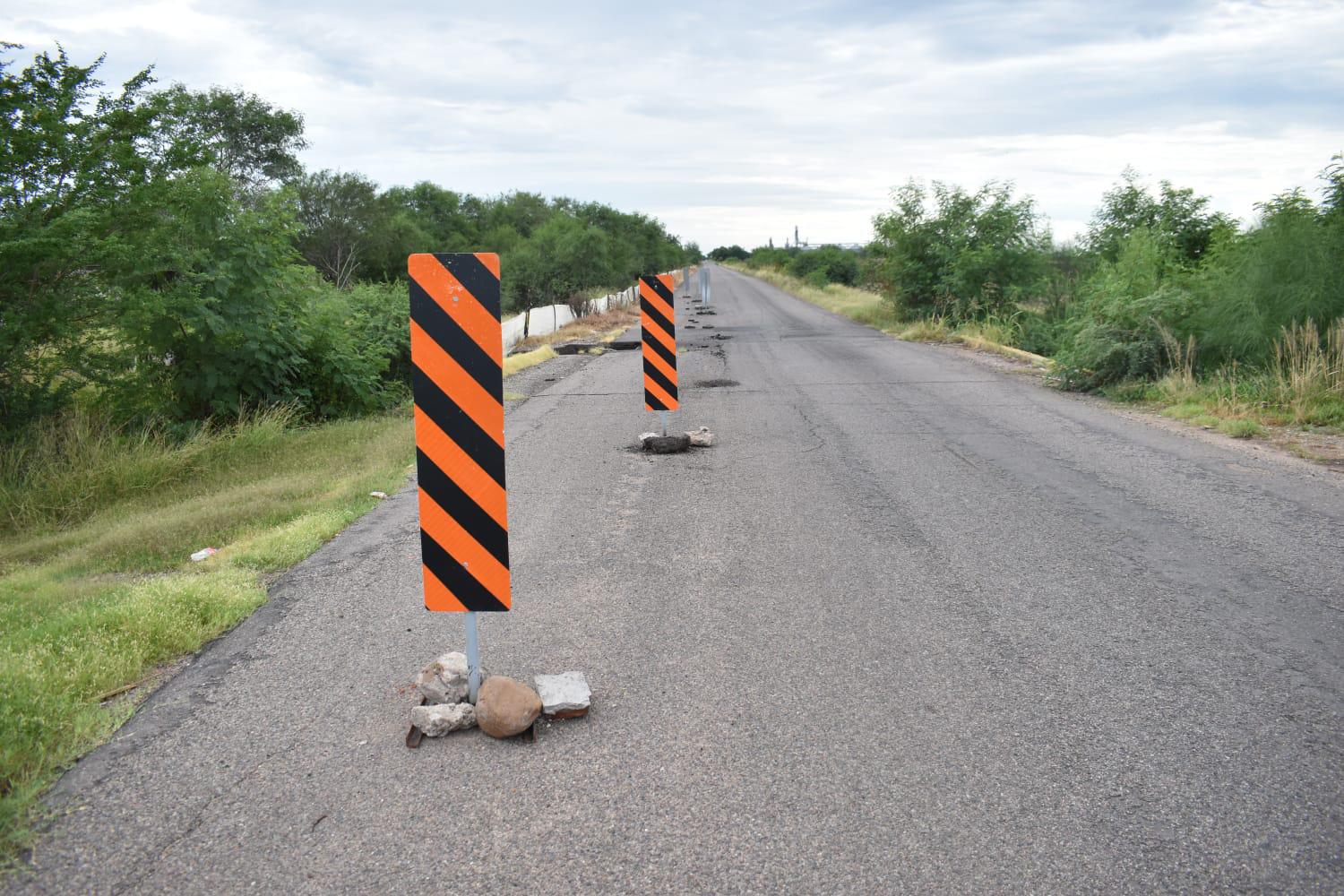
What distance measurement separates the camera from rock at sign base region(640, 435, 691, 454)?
909 centimetres

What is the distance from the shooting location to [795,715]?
3.67 meters

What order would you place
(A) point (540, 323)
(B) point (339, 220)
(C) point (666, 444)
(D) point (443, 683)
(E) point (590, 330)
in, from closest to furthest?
(D) point (443, 683)
(C) point (666, 444)
(A) point (540, 323)
(E) point (590, 330)
(B) point (339, 220)

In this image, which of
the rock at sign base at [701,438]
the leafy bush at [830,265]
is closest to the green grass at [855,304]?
the leafy bush at [830,265]

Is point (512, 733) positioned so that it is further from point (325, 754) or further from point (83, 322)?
point (83, 322)

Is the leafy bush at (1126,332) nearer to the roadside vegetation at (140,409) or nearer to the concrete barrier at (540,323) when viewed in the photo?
the roadside vegetation at (140,409)

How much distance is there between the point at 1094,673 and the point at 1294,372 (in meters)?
8.75

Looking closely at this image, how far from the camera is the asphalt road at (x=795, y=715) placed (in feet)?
9.14

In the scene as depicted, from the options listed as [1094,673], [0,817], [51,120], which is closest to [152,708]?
[0,817]

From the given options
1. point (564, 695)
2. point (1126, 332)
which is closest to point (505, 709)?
point (564, 695)

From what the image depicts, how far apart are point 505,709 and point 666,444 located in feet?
18.5

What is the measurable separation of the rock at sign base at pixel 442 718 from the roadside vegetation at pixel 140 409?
1200mm

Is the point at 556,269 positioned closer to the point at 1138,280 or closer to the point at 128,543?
the point at 1138,280

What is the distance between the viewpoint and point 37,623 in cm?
473

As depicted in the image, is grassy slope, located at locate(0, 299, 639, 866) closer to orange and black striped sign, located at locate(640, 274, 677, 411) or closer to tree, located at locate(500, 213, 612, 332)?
orange and black striped sign, located at locate(640, 274, 677, 411)
